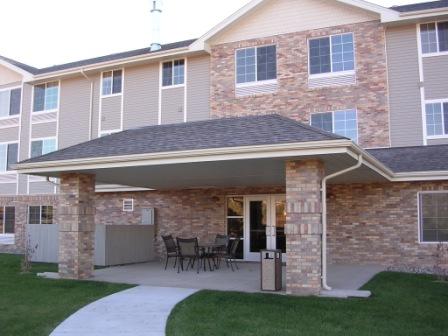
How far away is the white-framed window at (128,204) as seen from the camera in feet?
66.2

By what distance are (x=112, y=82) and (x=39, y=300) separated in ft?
43.9

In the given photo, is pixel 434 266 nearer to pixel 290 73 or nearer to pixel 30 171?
pixel 290 73

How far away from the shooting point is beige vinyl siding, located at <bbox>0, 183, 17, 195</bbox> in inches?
941

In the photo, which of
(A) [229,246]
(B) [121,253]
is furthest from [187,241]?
(B) [121,253]

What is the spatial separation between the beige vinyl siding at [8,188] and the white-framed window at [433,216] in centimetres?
1813

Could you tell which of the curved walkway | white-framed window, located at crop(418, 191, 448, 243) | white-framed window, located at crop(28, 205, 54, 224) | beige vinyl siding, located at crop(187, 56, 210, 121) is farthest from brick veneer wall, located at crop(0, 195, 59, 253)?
white-framed window, located at crop(418, 191, 448, 243)

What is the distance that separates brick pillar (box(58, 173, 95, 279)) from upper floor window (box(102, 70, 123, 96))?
946cm

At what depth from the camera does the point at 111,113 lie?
2131cm

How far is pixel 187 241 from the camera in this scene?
13797mm

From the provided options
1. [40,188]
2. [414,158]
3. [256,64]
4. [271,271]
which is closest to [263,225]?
[414,158]

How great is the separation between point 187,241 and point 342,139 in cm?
643

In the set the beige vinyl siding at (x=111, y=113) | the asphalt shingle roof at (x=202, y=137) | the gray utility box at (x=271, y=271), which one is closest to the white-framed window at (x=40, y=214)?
the beige vinyl siding at (x=111, y=113)

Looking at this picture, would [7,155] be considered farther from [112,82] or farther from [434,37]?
[434,37]

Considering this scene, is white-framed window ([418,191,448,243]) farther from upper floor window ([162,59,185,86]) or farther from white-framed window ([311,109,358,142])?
upper floor window ([162,59,185,86])
